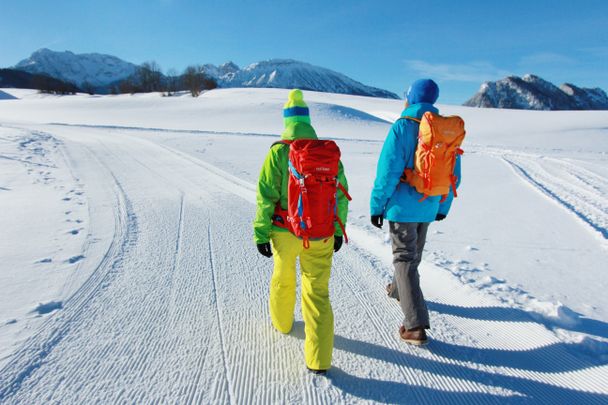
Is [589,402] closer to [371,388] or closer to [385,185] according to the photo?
[371,388]

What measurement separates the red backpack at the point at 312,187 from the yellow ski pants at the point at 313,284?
0.13 metres

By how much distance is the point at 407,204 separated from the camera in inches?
105

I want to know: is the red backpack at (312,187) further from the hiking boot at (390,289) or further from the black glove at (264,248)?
the hiking boot at (390,289)

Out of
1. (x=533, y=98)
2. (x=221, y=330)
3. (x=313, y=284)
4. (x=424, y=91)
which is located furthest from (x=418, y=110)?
(x=533, y=98)

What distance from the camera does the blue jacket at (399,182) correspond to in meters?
2.60

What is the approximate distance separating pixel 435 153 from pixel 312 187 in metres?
0.92

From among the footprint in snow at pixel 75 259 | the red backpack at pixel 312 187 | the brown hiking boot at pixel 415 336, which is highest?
the red backpack at pixel 312 187

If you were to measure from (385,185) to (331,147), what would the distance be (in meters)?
0.63

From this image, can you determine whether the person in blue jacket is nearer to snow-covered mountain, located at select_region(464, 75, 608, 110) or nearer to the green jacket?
the green jacket

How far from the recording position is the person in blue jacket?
261 cm

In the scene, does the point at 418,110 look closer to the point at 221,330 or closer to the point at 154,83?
the point at 221,330

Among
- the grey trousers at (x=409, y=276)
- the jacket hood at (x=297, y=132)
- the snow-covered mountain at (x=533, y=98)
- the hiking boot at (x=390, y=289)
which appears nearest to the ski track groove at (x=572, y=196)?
the hiking boot at (x=390, y=289)

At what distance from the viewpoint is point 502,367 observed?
2.49 m

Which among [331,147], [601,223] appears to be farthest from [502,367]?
[601,223]
